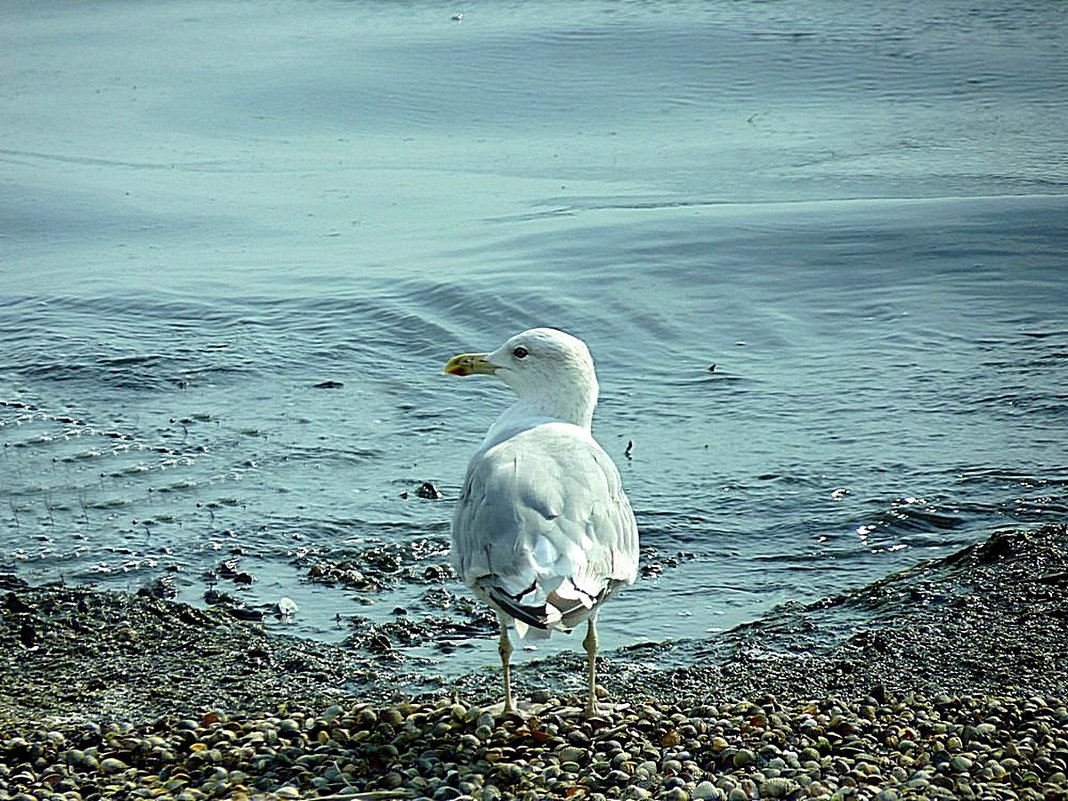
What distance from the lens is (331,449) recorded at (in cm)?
881

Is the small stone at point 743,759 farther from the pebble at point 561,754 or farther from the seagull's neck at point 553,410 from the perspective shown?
the seagull's neck at point 553,410

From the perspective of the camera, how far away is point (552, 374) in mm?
6062

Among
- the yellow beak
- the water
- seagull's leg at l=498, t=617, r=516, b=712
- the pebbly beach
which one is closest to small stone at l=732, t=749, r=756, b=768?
the pebbly beach

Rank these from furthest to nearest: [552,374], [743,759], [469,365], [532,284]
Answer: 1. [532,284]
2. [469,365]
3. [552,374]
4. [743,759]

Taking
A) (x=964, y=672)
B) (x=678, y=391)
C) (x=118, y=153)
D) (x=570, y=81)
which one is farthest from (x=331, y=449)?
(x=570, y=81)

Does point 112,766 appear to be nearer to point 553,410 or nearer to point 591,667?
point 591,667

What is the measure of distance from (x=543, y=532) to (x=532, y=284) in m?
7.27

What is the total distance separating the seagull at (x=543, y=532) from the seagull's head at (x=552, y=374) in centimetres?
14

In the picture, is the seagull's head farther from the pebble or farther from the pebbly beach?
the pebble

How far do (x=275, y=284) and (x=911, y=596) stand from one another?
21.7 feet

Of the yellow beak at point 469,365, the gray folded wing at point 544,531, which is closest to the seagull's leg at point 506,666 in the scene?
the gray folded wing at point 544,531

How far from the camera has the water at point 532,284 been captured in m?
7.79

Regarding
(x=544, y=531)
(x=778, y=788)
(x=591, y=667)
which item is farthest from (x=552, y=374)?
(x=778, y=788)

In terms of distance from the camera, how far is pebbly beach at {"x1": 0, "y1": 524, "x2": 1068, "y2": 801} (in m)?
4.64
